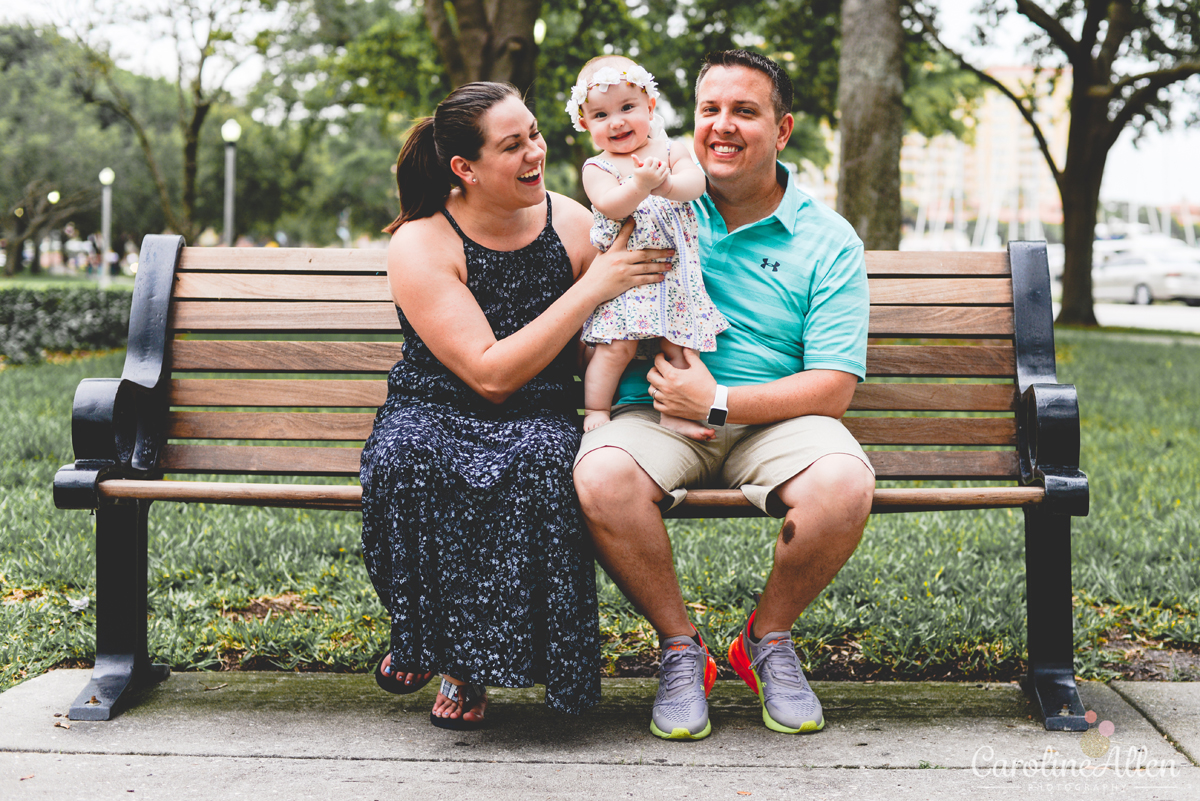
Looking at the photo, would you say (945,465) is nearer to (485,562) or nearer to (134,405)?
(485,562)

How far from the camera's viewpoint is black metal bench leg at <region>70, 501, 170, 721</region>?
282 cm

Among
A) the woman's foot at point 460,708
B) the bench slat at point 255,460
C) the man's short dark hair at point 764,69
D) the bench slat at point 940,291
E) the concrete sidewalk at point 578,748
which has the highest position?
the man's short dark hair at point 764,69

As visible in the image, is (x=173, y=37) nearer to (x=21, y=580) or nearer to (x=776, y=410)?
(x=21, y=580)

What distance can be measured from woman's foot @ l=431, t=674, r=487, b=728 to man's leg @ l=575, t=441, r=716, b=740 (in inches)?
17.3

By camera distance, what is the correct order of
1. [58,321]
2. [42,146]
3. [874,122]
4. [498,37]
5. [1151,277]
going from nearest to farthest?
[874,122], [498,37], [58,321], [1151,277], [42,146]

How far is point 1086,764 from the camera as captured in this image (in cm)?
247

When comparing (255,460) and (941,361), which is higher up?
(941,361)

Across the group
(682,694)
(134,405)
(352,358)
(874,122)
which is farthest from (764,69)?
(874,122)

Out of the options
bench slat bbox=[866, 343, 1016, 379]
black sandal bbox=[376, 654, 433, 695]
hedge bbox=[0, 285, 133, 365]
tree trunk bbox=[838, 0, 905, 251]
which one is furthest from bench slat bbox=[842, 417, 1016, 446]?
hedge bbox=[0, 285, 133, 365]

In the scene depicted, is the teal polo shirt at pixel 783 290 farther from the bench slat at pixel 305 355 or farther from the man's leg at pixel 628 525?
the bench slat at pixel 305 355

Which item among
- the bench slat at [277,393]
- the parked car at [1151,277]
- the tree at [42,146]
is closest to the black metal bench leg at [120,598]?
the bench slat at [277,393]

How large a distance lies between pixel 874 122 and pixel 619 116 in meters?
6.79

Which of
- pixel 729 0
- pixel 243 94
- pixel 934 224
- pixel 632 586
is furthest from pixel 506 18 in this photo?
pixel 934 224

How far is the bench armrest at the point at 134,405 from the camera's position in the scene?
2.73m
